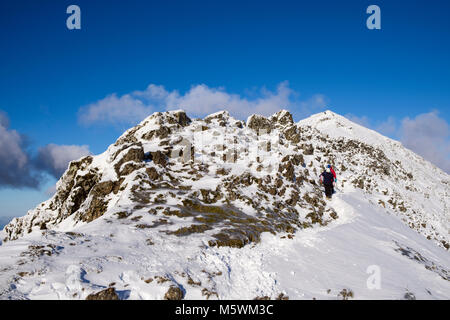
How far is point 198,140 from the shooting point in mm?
39625

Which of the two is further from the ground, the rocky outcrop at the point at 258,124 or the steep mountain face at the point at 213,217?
the rocky outcrop at the point at 258,124

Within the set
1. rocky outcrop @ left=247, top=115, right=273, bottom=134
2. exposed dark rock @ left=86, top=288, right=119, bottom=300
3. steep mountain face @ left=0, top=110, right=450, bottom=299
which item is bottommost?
exposed dark rock @ left=86, top=288, right=119, bottom=300

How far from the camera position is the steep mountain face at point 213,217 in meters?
12.0

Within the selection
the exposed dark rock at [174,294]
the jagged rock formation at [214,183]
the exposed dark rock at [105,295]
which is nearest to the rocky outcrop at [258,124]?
the jagged rock formation at [214,183]

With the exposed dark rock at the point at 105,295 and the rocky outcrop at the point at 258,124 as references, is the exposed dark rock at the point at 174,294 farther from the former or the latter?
the rocky outcrop at the point at 258,124

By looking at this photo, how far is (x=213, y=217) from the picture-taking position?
23.5 metres

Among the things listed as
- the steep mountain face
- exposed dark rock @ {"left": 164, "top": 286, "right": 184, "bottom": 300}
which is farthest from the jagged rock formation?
exposed dark rock @ {"left": 164, "top": 286, "right": 184, "bottom": 300}

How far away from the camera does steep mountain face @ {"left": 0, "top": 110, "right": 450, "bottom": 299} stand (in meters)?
12.0

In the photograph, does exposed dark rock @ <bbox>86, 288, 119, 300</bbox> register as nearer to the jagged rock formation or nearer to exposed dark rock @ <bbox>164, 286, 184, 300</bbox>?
exposed dark rock @ <bbox>164, 286, 184, 300</bbox>

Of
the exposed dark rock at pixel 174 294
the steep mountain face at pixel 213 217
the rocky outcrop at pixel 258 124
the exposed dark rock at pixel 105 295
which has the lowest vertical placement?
the exposed dark rock at pixel 174 294

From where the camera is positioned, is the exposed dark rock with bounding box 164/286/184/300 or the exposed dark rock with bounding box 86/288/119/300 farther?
the exposed dark rock with bounding box 164/286/184/300

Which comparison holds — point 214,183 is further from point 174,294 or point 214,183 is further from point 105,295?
point 105,295

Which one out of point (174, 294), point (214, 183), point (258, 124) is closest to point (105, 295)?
point (174, 294)
